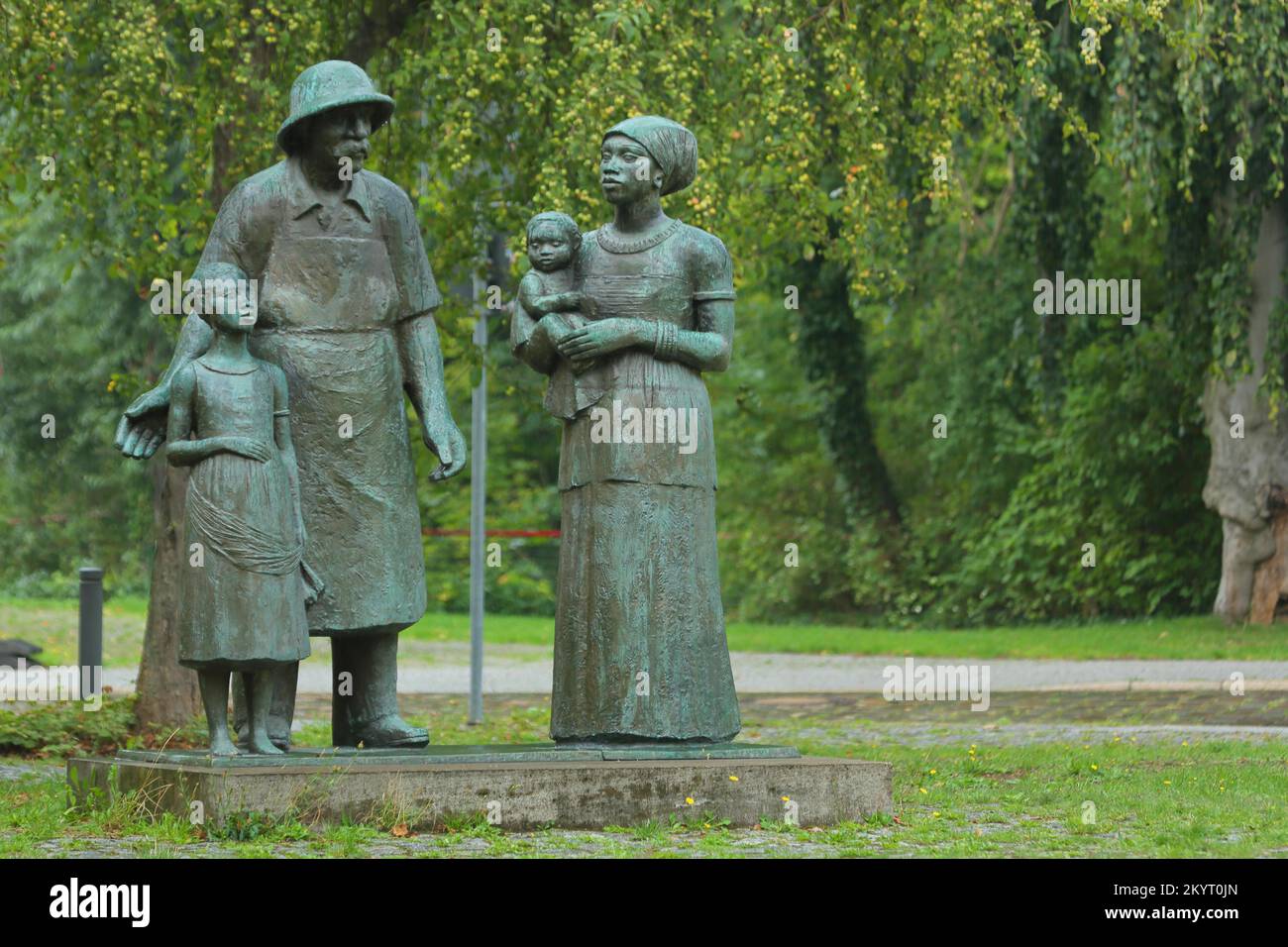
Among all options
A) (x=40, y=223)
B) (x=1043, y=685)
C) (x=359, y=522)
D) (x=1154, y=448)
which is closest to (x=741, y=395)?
(x=1043, y=685)

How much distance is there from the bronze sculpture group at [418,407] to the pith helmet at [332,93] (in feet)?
0.03

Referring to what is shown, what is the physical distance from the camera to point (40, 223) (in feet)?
93.8

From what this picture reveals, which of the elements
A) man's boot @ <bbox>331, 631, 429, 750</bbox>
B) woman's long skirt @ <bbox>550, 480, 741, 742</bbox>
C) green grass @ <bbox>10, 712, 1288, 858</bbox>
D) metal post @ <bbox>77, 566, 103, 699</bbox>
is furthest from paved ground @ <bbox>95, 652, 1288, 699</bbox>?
woman's long skirt @ <bbox>550, 480, 741, 742</bbox>

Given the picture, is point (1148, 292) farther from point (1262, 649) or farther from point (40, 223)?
point (40, 223)

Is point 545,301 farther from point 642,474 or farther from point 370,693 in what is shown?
point 370,693

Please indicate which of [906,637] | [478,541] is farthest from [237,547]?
[906,637]

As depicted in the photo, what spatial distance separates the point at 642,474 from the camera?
8766 millimetres

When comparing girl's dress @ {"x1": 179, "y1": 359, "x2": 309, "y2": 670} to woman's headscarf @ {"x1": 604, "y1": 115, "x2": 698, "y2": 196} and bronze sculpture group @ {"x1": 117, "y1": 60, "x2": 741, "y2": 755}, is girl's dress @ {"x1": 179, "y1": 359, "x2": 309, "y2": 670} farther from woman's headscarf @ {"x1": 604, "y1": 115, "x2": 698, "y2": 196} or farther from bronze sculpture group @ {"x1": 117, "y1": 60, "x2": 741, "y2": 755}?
woman's headscarf @ {"x1": 604, "y1": 115, "x2": 698, "y2": 196}

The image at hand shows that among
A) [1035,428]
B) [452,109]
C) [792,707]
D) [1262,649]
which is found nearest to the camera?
[452,109]

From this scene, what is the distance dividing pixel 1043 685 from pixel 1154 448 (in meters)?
6.50

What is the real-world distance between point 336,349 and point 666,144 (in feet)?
5.14

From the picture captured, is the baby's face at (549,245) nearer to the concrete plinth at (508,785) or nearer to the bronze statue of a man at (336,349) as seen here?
the bronze statue of a man at (336,349)

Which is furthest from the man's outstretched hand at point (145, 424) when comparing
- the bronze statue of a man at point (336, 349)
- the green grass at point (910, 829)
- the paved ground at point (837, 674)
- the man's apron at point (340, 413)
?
the paved ground at point (837, 674)

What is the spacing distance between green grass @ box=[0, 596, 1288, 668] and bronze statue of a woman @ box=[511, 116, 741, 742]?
36.0ft
